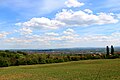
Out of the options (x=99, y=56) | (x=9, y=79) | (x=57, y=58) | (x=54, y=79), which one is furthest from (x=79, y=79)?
(x=99, y=56)

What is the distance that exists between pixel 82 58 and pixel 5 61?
2818cm

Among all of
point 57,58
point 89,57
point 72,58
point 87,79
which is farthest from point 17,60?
point 87,79

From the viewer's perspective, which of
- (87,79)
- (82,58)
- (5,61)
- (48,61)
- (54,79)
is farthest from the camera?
(82,58)

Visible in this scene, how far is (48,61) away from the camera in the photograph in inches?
3551

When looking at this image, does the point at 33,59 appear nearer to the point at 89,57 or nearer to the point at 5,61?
the point at 5,61

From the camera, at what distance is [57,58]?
93.2 metres

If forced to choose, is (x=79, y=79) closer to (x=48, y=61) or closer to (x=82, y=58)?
(x=48, y=61)

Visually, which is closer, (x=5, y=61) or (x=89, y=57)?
(x=5, y=61)

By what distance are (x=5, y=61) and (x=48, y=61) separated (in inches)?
559

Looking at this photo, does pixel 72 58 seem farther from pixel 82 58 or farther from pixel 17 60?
pixel 17 60

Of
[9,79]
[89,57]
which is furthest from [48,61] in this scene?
[9,79]

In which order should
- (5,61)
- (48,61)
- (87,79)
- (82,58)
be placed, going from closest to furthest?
1. (87,79)
2. (5,61)
3. (48,61)
4. (82,58)

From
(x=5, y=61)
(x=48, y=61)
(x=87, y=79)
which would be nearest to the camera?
(x=87, y=79)

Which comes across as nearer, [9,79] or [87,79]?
[87,79]
